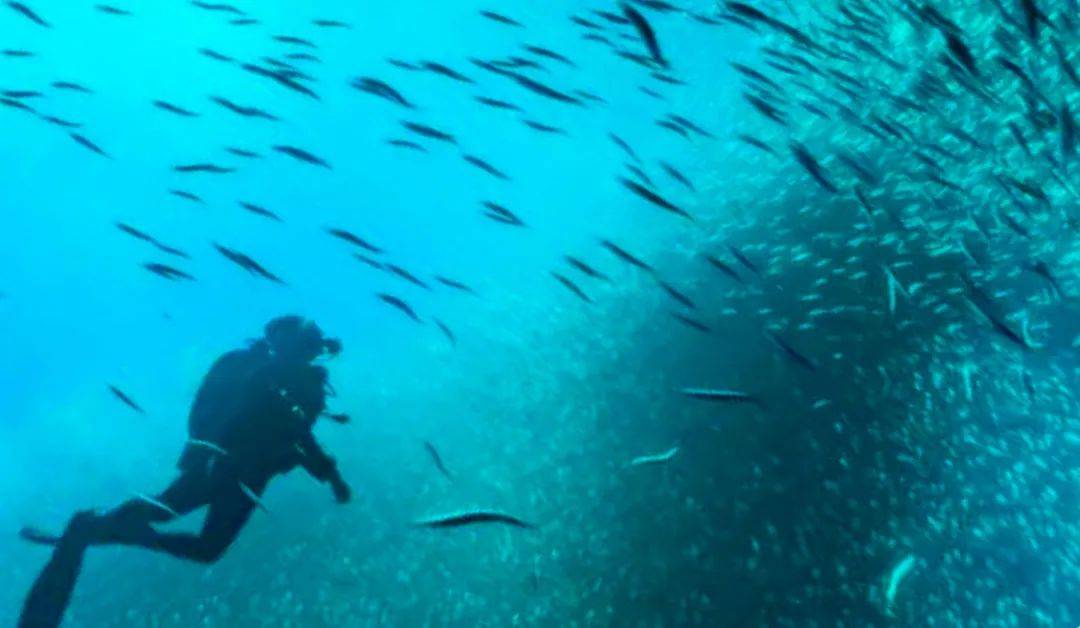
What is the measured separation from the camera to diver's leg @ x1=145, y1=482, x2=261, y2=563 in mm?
6484

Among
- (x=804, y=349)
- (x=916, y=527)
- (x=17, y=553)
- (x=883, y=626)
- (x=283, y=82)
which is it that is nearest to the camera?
(x=283, y=82)

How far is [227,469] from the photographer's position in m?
6.54

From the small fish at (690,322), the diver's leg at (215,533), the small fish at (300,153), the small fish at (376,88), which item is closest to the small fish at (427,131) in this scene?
the small fish at (376,88)

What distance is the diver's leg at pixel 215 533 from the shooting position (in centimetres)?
648

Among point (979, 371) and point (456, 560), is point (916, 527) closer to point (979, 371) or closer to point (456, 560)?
point (979, 371)

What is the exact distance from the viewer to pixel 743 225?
15.6 m

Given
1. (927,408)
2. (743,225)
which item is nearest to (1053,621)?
(927,408)

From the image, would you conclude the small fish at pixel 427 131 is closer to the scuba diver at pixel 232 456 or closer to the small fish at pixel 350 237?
the small fish at pixel 350 237

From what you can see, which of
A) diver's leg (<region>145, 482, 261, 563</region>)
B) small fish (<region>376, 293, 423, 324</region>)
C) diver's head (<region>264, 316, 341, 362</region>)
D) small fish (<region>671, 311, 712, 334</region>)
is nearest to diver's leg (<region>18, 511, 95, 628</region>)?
diver's leg (<region>145, 482, 261, 563</region>)

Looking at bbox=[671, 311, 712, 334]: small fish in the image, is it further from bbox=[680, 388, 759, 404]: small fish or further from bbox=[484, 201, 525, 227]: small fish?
bbox=[484, 201, 525, 227]: small fish

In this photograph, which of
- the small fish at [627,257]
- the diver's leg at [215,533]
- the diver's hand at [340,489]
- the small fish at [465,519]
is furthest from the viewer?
the diver's leg at [215,533]

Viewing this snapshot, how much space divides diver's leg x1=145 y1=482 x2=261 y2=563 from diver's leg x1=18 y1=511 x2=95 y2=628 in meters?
0.62

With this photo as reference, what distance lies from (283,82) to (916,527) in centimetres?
900

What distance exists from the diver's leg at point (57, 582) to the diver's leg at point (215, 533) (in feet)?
2.03
